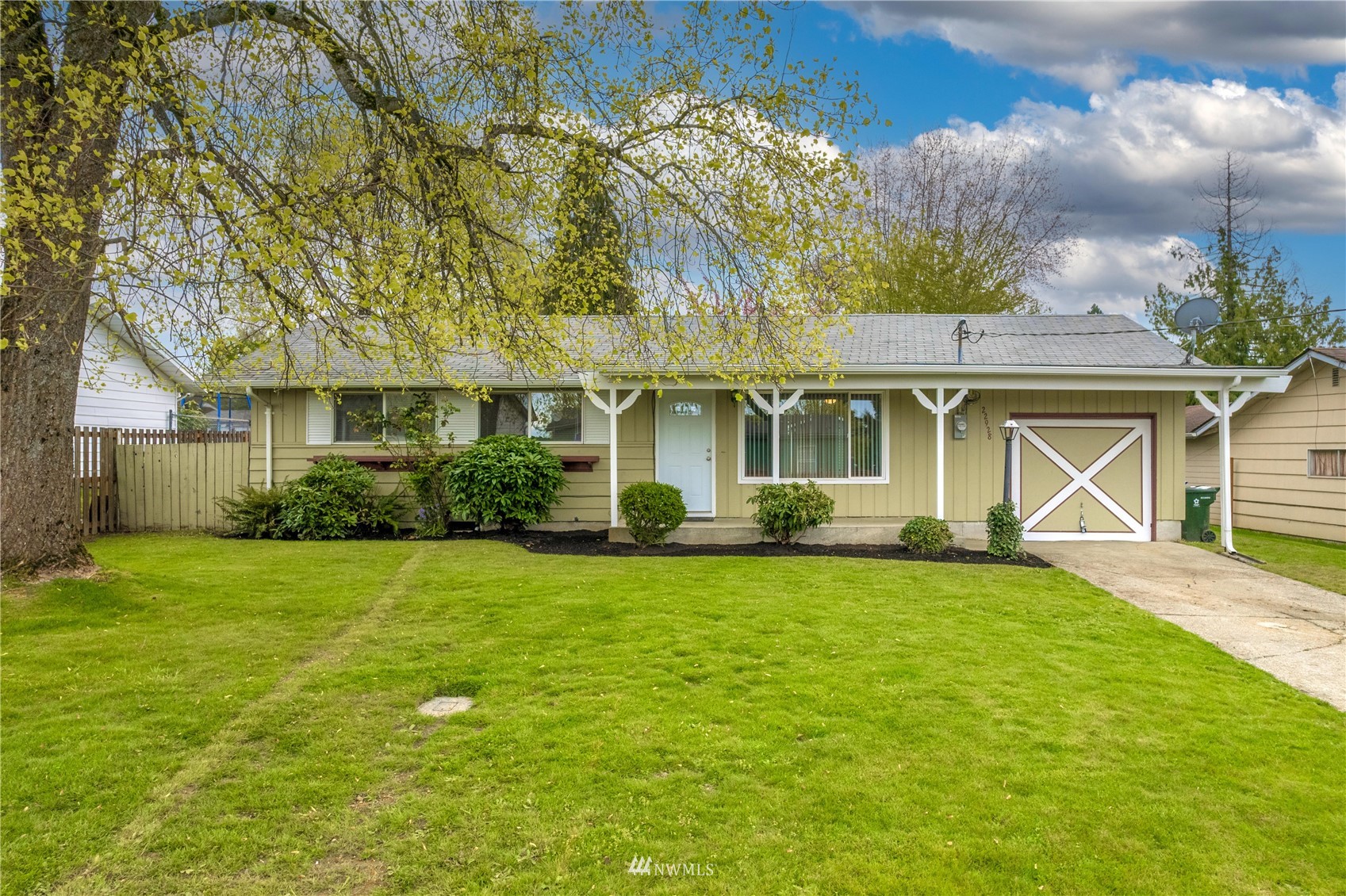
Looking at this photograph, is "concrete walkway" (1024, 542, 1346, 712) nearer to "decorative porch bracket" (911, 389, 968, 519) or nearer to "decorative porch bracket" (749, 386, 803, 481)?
"decorative porch bracket" (911, 389, 968, 519)

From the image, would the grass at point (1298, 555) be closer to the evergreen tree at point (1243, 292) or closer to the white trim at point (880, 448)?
the white trim at point (880, 448)

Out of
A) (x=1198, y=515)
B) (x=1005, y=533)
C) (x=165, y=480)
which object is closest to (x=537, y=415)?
(x=165, y=480)

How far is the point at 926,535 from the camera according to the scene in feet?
32.9

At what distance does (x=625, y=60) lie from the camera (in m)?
5.80

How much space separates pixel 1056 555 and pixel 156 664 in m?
10.1

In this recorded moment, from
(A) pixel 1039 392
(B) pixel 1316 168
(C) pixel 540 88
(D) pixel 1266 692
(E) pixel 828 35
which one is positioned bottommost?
(D) pixel 1266 692

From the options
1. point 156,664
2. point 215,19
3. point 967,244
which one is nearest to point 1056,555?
point 156,664

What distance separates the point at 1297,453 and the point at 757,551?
10.7 meters

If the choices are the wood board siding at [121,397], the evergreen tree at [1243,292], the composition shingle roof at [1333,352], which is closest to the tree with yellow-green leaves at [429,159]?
the wood board siding at [121,397]

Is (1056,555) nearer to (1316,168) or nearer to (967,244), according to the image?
(1316,168)

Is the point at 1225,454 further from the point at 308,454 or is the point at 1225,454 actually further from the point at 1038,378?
the point at 308,454

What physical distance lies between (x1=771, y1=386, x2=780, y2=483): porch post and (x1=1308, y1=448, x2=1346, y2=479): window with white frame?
9.65 meters

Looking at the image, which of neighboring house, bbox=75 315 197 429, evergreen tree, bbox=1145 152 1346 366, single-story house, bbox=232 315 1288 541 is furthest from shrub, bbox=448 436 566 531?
evergreen tree, bbox=1145 152 1346 366

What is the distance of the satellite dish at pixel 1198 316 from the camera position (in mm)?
11445
